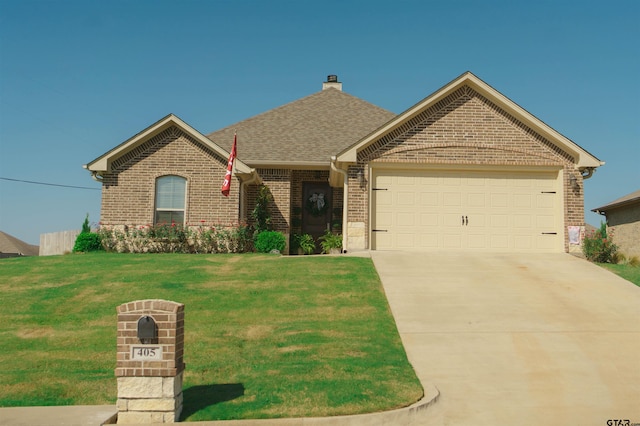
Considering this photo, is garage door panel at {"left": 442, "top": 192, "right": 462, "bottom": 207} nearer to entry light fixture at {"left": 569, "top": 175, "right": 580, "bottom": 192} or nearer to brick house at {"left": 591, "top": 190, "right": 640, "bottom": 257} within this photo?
entry light fixture at {"left": 569, "top": 175, "right": 580, "bottom": 192}

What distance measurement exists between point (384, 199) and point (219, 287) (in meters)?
6.67

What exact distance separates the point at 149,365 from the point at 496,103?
14649 mm

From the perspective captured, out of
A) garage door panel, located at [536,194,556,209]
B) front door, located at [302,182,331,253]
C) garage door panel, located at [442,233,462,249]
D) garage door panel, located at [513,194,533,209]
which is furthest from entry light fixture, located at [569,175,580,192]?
front door, located at [302,182,331,253]

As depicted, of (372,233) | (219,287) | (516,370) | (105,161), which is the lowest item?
(516,370)

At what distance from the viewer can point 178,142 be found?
21172 mm

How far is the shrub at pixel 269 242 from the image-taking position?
20375 mm

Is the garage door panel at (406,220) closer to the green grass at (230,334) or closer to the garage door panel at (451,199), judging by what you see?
the garage door panel at (451,199)

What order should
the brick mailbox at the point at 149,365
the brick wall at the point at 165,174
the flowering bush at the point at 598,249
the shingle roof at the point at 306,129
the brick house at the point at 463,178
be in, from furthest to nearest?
the shingle roof at the point at 306,129 < the brick wall at the point at 165,174 < the brick house at the point at 463,178 < the flowering bush at the point at 598,249 < the brick mailbox at the point at 149,365

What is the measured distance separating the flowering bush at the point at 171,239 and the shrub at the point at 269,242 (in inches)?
24.3

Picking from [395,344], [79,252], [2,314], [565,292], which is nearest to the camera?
[395,344]

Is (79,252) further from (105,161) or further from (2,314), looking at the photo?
(2,314)

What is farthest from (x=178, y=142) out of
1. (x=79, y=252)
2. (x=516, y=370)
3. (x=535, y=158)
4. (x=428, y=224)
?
(x=516, y=370)

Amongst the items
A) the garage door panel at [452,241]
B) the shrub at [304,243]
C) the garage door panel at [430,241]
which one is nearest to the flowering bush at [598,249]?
the garage door panel at [452,241]

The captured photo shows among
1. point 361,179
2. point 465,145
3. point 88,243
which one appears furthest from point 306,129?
point 88,243
